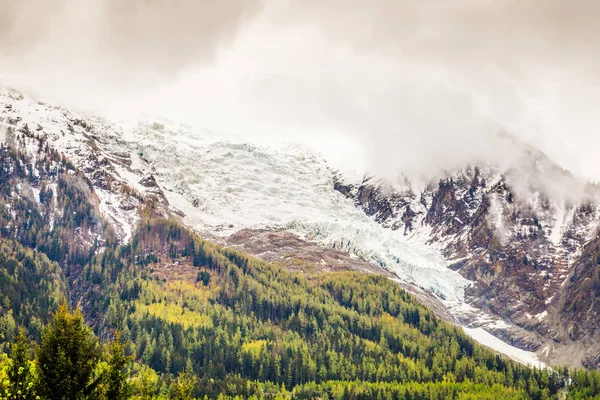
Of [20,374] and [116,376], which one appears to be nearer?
[20,374]

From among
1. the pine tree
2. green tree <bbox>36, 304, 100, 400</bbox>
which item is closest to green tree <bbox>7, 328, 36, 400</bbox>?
green tree <bbox>36, 304, 100, 400</bbox>

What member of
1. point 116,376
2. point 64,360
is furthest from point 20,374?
point 116,376

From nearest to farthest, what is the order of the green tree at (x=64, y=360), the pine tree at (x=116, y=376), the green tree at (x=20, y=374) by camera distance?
the green tree at (x=20, y=374)
the green tree at (x=64, y=360)
the pine tree at (x=116, y=376)

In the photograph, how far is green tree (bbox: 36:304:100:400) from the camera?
4056 centimetres

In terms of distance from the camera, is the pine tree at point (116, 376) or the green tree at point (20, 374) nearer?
the green tree at point (20, 374)

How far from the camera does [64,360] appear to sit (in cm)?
4050

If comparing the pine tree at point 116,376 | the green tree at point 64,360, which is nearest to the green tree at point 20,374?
the green tree at point 64,360

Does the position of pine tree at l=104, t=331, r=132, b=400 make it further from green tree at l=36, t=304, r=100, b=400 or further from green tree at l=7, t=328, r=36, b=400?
green tree at l=7, t=328, r=36, b=400

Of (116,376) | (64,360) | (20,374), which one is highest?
(64,360)

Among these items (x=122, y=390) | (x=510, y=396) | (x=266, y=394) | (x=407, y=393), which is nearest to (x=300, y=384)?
(x=266, y=394)

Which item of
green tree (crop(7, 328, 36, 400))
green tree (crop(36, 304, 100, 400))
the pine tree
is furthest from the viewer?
the pine tree

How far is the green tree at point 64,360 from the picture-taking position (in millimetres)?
40562

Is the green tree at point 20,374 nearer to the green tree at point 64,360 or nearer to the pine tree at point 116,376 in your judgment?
the green tree at point 64,360

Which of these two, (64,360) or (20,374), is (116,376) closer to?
(64,360)
